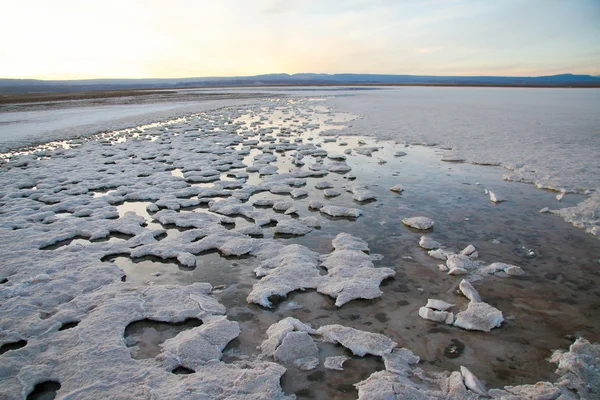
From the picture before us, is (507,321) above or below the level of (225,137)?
below

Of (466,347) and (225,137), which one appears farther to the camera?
(225,137)

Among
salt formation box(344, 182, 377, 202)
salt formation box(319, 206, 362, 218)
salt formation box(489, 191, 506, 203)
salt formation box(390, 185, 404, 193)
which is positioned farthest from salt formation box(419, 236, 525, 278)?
salt formation box(390, 185, 404, 193)

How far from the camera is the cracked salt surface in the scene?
101 inches

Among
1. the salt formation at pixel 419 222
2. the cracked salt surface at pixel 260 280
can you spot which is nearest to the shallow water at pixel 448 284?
the cracked salt surface at pixel 260 280

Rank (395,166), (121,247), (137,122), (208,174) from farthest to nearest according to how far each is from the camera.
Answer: (137,122), (395,166), (208,174), (121,247)

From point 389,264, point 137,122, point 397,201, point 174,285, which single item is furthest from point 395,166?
point 137,122

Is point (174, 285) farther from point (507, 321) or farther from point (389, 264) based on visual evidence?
point (507, 321)

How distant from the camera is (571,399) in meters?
2.25

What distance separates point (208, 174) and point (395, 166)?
4.61 m

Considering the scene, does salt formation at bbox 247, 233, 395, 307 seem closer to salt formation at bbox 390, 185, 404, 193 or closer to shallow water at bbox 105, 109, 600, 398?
shallow water at bbox 105, 109, 600, 398

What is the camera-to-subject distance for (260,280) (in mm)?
3803

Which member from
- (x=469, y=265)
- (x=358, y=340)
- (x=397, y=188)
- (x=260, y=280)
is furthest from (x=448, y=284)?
(x=397, y=188)

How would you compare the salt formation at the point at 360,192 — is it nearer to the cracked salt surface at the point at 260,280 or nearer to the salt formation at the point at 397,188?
the cracked salt surface at the point at 260,280

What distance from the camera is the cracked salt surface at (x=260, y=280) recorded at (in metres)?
2.55
